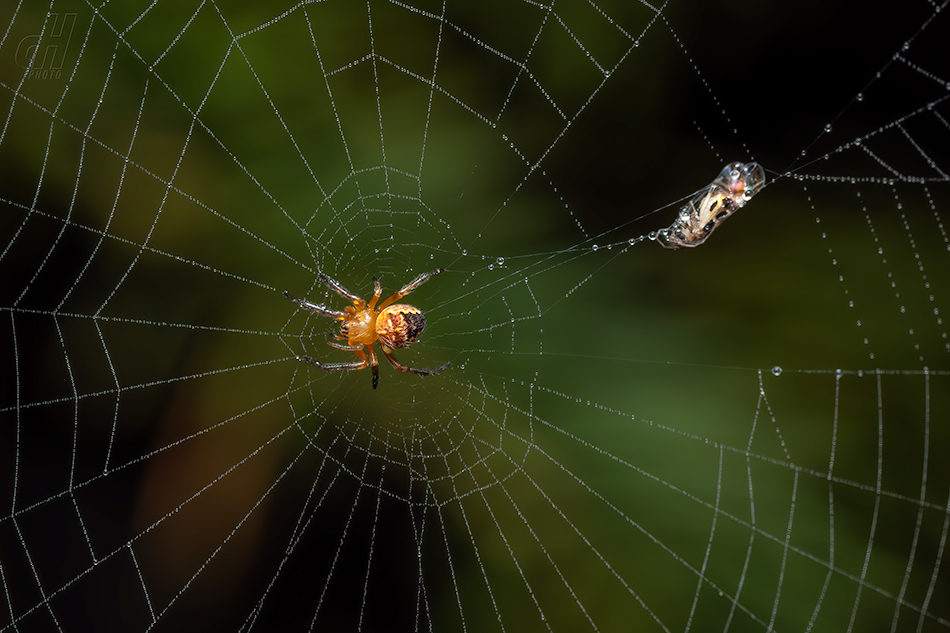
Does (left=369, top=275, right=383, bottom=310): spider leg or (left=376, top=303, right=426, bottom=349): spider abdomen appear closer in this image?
(left=376, top=303, right=426, bottom=349): spider abdomen

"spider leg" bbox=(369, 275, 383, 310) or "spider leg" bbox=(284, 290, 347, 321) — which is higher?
"spider leg" bbox=(369, 275, 383, 310)

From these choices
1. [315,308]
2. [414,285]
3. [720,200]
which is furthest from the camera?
[414,285]

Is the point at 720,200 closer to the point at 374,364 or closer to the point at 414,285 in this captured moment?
the point at 414,285

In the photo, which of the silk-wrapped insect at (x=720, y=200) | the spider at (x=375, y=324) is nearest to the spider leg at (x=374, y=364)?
the spider at (x=375, y=324)

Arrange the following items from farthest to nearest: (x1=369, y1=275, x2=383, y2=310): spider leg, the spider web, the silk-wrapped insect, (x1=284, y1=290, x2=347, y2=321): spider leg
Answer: (x1=369, y1=275, x2=383, y2=310): spider leg < (x1=284, y1=290, x2=347, y2=321): spider leg < the spider web < the silk-wrapped insect

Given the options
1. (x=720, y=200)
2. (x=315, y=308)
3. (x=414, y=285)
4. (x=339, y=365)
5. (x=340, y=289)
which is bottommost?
(x=339, y=365)

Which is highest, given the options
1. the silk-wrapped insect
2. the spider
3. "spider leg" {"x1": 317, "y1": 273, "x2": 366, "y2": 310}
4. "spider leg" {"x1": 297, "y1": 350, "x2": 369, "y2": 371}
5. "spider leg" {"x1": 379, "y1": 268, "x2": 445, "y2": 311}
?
the silk-wrapped insect

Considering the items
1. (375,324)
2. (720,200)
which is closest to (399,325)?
(375,324)

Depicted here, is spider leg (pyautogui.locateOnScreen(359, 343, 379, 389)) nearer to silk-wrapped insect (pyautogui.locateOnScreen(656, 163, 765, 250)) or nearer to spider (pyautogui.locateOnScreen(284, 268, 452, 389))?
spider (pyautogui.locateOnScreen(284, 268, 452, 389))

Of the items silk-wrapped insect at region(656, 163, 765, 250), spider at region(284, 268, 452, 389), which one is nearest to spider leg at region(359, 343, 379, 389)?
spider at region(284, 268, 452, 389)
